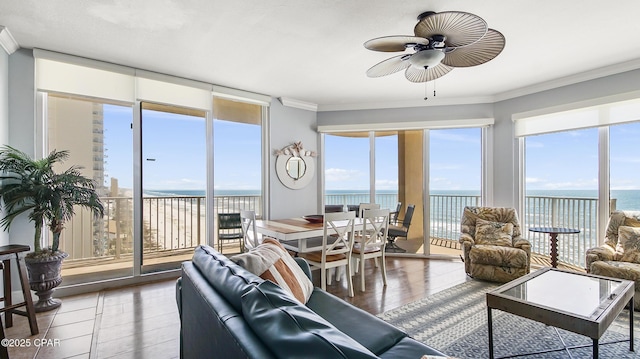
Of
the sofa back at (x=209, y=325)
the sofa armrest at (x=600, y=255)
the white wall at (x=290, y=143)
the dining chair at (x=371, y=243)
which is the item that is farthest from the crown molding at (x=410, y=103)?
the sofa back at (x=209, y=325)

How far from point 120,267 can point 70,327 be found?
1515mm

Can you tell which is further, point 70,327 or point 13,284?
point 13,284

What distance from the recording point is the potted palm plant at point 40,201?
2678 millimetres

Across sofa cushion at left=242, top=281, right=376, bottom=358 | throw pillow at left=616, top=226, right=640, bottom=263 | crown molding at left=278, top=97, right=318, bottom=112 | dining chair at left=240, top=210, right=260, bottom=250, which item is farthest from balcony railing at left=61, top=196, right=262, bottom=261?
throw pillow at left=616, top=226, right=640, bottom=263

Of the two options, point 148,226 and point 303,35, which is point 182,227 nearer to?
point 148,226

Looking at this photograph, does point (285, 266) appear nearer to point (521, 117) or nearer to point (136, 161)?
point (136, 161)

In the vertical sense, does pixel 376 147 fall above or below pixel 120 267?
above

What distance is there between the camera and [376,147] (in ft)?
17.0

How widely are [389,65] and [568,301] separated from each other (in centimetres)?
209

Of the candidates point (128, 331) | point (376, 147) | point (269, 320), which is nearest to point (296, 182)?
point (376, 147)

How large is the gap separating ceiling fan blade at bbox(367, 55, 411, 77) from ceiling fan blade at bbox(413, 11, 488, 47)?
0.24 meters

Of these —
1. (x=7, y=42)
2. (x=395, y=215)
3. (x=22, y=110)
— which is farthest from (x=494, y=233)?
(x=7, y=42)

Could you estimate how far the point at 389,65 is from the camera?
98.8 inches

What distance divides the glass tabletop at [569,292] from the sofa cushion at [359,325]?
102 cm
